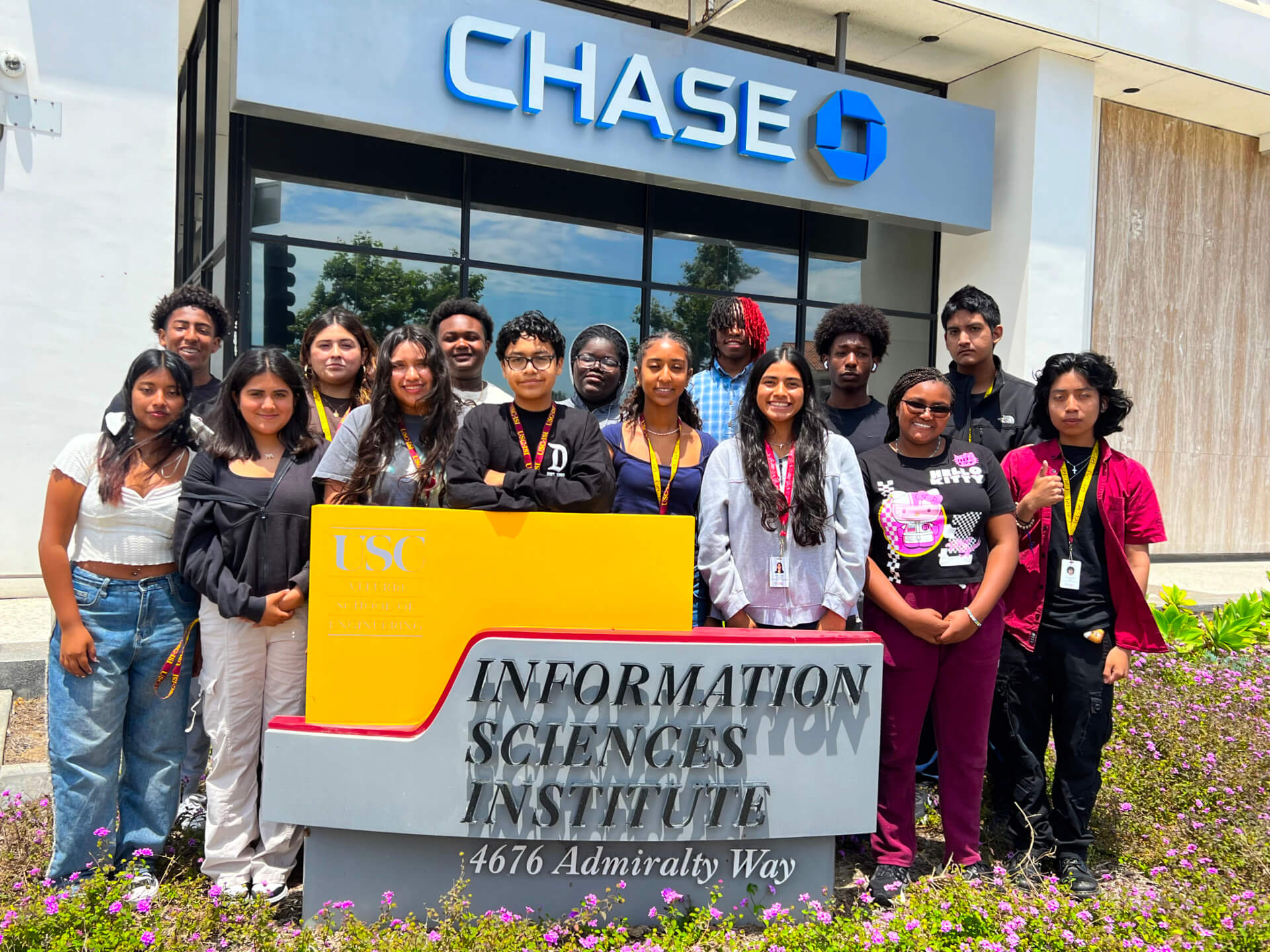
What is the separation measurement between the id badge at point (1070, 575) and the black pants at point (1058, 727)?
175 millimetres

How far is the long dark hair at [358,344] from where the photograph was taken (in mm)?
3738

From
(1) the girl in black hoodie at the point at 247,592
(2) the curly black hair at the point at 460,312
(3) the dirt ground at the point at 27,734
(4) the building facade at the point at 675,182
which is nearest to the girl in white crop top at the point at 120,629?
(1) the girl in black hoodie at the point at 247,592

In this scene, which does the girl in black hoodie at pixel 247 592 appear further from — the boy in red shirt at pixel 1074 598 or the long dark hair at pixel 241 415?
the boy in red shirt at pixel 1074 598

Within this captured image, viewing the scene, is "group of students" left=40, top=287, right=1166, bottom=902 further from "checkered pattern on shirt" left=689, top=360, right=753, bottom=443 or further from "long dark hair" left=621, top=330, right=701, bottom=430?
"checkered pattern on shirt" left=689, top=360, right=753, bottom=443

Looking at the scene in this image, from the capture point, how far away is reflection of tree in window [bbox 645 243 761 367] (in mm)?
9727

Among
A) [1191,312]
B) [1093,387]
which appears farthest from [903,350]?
[1093,387]

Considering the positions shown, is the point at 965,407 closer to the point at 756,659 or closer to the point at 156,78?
the point at 756,659

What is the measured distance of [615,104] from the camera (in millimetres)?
8172

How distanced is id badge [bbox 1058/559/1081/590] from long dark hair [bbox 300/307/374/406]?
273cm

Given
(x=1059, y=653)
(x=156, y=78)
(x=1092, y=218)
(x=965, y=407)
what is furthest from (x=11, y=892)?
(x=1092, y=218)

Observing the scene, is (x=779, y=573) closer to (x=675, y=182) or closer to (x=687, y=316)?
(x=675, y=182)

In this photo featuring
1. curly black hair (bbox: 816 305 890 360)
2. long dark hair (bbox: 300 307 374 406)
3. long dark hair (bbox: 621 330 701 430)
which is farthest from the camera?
curly black hair (bbox: 816 305 890 360)

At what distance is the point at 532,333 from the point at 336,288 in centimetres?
545

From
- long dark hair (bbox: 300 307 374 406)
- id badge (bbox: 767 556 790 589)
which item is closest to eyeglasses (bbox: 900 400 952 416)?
id badge (bbox: 767 556 790 589)
